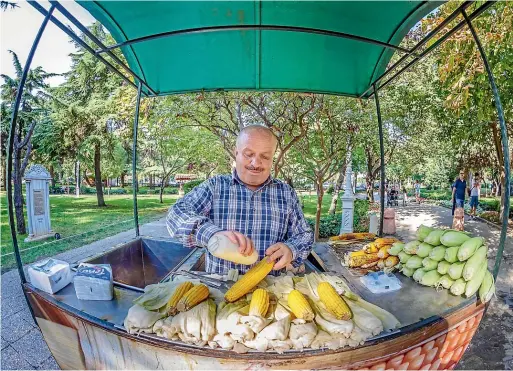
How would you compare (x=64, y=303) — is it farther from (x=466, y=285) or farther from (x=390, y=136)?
(x=390, y=136)

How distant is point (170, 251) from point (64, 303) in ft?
6.17

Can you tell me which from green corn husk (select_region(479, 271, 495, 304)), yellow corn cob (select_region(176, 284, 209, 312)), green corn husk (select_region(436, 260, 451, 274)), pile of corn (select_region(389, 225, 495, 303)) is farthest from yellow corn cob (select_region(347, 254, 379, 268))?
yellow corn cob (select_region(176, 284, 209, 312))

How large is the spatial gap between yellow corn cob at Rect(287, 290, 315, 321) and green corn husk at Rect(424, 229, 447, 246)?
1.32 metres

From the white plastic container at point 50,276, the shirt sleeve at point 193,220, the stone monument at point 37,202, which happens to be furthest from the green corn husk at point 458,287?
the stone monument at point 37,202

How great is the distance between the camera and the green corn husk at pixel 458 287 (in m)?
1.89

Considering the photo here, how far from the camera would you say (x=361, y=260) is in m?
2.46

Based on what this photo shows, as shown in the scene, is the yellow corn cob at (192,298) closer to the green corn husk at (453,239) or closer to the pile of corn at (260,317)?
the pile of corn at (260,317)

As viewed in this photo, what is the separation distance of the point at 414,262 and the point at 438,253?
7.4 inches

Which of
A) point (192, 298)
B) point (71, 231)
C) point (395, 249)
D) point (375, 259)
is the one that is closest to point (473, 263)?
point (395, 249)

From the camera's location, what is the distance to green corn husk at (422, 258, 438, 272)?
2105 millimetres

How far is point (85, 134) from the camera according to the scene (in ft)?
52.7

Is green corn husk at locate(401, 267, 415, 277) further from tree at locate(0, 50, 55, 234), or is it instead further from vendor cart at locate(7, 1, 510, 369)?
tree at locate(0, 50, 55, 234)

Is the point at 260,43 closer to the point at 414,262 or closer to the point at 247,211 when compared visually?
the point at 247,211

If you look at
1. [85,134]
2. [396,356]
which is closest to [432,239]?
[396,356]
